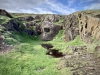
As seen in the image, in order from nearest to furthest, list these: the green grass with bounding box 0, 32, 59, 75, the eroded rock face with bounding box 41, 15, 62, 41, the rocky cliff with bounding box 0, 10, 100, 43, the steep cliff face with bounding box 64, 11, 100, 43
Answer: the green grass with bounding box 0, 32, 59, 75
the steep cliff face with bounding box 64, 11, 100, 43
the rocky cliff with bounding box 0, 10, 100, 43
the eroded rock face with bounding box 41, 15, 62, 41

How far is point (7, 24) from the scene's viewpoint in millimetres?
98562

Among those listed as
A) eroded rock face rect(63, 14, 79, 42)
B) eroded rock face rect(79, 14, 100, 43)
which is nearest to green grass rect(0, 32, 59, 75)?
eroded rock face rect(79, 14, 100, 43)

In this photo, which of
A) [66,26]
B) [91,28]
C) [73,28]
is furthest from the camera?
[66,26]

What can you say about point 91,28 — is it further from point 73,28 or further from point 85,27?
point 73,28

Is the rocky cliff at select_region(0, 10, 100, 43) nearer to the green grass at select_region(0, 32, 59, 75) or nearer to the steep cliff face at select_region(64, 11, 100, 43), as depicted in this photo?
the steep cliff face at select_region(64, 11, 100, 43)

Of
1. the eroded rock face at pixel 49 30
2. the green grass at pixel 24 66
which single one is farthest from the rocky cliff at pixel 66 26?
the green grass at pixel 24 66

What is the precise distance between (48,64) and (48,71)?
602 cm

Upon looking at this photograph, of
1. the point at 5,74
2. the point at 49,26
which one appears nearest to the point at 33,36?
the point at 49,26

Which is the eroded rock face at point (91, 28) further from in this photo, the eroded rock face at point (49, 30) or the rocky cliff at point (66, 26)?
the eroded rock face at point (49, 30)

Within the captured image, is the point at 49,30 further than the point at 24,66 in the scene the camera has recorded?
Yes

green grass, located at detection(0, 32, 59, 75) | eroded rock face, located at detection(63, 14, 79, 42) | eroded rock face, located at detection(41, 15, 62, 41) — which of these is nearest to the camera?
green grass, located at detection(0, 32, 59, 75)

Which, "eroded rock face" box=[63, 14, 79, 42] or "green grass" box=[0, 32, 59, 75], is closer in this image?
"green grass" box=[0, 32, 59, 75]

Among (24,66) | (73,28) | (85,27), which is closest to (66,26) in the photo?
(73,28)

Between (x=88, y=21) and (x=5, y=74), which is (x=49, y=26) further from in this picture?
(x=5, y=74)
